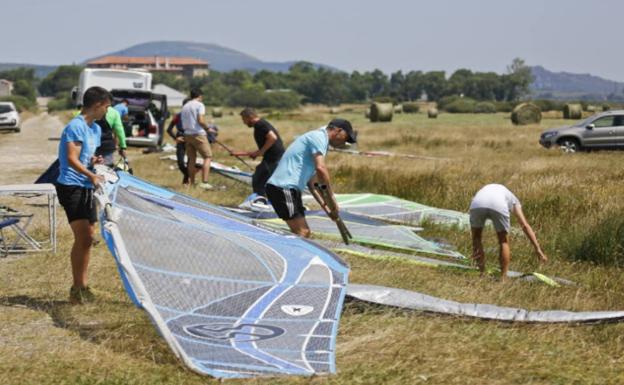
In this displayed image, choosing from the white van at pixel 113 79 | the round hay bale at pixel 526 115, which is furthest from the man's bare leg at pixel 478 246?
the round hay bale at pixel 526 115

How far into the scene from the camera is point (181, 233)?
6762mm

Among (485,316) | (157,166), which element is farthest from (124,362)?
(157,166)

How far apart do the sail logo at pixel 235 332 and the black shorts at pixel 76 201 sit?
5.66ft

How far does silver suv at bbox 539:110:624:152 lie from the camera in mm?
25781

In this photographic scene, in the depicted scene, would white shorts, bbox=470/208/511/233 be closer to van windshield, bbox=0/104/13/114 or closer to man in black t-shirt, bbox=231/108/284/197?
man in black t-shirt, bbox=231/108/284/197

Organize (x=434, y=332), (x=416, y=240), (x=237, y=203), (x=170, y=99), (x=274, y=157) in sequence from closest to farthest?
(x=434, y=332) < (x=416, y=240) < (x=274, y=157) < (x=237, y=203) < (x=170, y=99)

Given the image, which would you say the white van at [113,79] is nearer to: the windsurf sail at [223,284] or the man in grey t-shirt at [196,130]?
the man in grey t-shirt at [196,130]

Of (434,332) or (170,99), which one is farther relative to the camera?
(170,99)

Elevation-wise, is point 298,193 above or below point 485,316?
above

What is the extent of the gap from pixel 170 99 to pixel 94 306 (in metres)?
146

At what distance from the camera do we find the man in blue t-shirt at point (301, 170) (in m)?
7.88

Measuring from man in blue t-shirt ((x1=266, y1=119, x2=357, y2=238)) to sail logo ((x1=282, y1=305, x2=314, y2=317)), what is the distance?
184 centimetres

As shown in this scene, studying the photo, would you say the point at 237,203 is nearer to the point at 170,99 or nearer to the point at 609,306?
→ the point at 609,306

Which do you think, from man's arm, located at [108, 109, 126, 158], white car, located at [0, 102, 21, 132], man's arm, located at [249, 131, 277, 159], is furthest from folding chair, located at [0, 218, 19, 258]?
white car, located at [0, 102, 21, 132]
